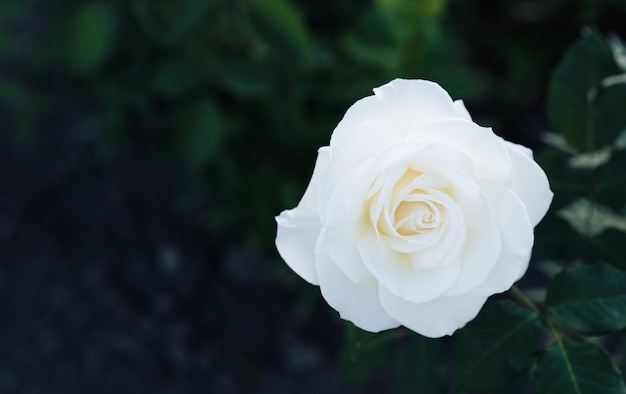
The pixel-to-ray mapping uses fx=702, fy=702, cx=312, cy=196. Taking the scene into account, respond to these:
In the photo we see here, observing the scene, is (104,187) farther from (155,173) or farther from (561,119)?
(561,119)

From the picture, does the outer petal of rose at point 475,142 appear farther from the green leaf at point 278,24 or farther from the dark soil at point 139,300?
the dark soil at point 139,300

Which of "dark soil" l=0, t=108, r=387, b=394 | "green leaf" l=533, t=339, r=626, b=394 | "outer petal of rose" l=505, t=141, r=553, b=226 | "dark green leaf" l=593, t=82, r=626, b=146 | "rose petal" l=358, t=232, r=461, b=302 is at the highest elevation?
"dark soil" l=0, t=108, r=387, b=394

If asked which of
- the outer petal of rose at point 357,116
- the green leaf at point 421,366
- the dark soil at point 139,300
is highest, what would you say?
the dark soil at point 139,300

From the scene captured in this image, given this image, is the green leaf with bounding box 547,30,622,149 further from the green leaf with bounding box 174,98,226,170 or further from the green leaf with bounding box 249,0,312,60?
the green leaf with bounding box 174,98,226,170

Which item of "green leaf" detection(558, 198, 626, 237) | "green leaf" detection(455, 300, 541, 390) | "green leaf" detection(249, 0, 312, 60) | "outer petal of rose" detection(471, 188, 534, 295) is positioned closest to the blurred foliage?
"green leaf" detection(249, 0, 312, 60)

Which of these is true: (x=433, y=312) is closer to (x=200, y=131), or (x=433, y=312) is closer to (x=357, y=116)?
(x=357, y=116)

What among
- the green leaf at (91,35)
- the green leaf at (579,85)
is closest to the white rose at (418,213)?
Result: the green leaf at (579,85)

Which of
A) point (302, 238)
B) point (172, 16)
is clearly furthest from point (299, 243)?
point (172, 16)
